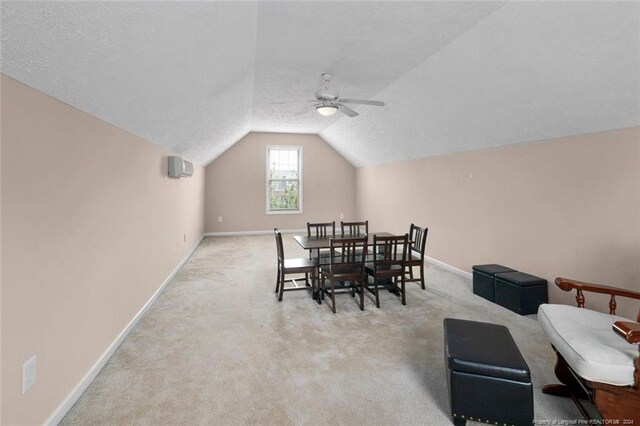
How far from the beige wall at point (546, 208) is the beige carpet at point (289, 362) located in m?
0.75

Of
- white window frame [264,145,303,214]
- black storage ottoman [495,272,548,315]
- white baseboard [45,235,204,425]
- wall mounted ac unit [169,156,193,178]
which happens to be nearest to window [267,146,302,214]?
white window frame [264,145,303,214]

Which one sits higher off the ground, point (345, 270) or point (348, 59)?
point (348, 59)

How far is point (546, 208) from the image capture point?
3465 millimetres

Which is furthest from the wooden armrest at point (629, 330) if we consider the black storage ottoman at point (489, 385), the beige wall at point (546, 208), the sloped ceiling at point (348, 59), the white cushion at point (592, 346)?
the sloped ceiling at point (348, 59)

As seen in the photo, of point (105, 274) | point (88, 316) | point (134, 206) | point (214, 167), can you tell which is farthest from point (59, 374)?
point (214, 167)

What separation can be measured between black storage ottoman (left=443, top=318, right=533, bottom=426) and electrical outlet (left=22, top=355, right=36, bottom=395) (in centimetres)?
216

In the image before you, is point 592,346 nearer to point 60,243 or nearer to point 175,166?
point 60,243

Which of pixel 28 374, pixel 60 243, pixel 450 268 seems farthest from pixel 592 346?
pixel 450 268

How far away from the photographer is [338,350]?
2.63 m

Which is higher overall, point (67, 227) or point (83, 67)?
point (83, 67)

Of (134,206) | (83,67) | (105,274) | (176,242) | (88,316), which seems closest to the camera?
(83,67)

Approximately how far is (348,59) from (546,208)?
2.64 m

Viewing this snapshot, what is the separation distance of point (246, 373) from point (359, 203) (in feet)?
22.8

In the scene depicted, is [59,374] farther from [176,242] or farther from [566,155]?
[566,155]
